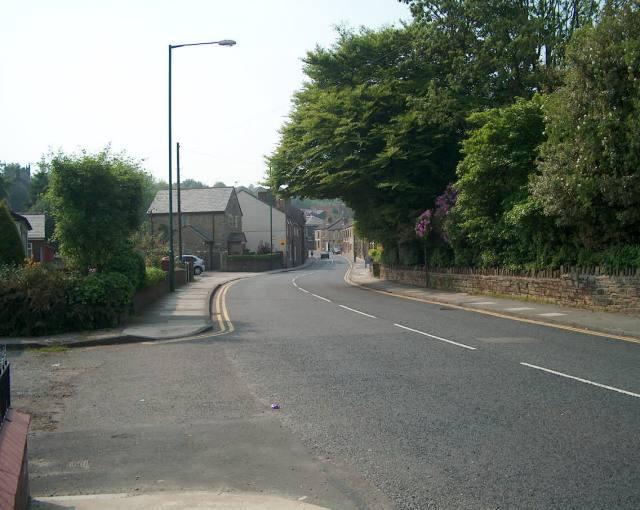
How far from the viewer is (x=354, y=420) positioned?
6.95 meters

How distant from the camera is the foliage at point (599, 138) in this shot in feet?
51.3

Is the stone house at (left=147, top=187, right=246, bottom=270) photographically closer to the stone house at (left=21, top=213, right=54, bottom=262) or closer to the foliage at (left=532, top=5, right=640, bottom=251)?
the stone house at (left=21, top=213, right=54, bottom=262)

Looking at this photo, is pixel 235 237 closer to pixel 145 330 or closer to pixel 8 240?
pixel 8 240

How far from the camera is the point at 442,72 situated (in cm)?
2853

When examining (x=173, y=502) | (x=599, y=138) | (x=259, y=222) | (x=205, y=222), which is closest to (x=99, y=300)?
(x=173, y=502)

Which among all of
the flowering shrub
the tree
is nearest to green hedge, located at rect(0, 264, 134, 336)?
the tree

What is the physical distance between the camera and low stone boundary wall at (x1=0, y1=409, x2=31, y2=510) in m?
3.45

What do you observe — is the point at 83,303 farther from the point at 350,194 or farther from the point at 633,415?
the point at 350,194

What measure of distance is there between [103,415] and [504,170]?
17807 mm

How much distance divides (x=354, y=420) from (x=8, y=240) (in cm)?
1643

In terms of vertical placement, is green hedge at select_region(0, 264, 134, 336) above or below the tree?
below

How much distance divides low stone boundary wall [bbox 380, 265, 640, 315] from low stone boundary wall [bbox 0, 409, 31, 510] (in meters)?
15.4

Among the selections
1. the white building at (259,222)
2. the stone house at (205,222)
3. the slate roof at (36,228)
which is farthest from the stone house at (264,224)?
the slate roof at (36,228)

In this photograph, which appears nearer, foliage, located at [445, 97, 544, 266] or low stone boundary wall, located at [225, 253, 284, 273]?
foliage, located at [445, 97, 544, 266]
